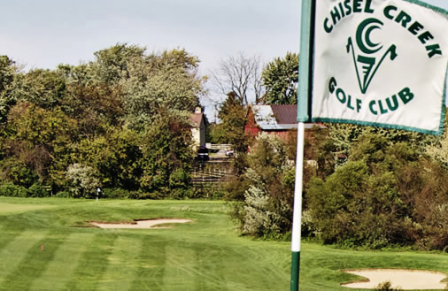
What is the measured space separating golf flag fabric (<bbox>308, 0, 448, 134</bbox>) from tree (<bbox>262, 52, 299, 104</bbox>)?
76.4m

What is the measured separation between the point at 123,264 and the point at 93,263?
102 cm

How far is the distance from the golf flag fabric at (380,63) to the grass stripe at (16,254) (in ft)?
50.6

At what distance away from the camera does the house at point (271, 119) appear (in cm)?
6222

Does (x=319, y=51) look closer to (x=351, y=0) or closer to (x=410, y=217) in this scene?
(x=351, y=0)

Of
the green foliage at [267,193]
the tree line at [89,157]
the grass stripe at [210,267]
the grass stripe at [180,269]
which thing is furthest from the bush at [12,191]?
the grass stripe at [210,267]

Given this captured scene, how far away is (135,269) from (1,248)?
227 inches

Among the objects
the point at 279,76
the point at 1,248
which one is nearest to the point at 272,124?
the point at 279,76

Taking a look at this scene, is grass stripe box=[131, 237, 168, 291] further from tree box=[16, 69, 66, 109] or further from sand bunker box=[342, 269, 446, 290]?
tree box=[16, 69, 66, 109]

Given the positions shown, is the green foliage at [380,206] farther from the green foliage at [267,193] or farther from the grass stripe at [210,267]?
the grass stripe at [210,267]

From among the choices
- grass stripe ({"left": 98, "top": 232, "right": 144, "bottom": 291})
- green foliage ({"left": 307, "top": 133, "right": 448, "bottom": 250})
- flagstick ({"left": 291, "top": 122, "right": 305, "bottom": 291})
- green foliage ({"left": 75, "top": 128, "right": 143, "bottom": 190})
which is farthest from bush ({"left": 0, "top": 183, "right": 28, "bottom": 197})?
flagstick ({"left": 291, "top": 122, "right": 305, "bottom": 291})

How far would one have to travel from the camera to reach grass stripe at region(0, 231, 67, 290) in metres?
21.0

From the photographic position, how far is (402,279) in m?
24.0

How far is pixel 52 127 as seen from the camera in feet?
176

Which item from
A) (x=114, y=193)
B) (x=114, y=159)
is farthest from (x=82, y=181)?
(x=114, y=159)
